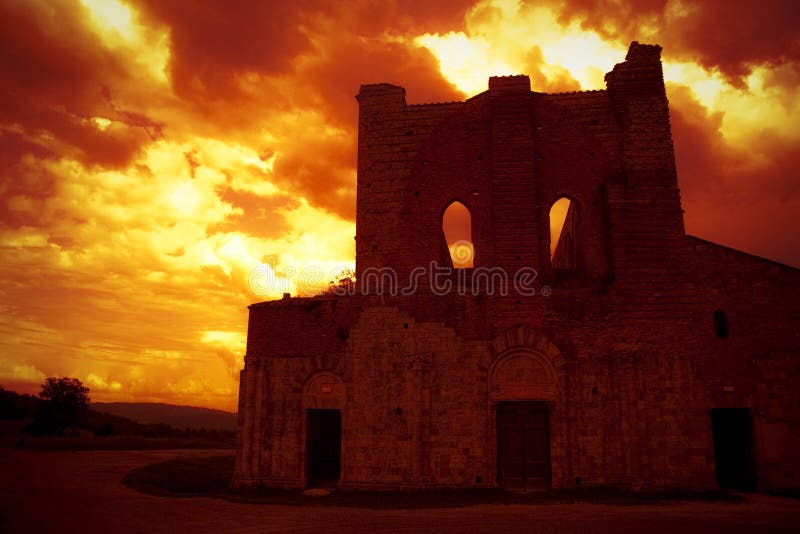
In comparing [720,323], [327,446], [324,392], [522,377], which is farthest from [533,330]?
[327,446]

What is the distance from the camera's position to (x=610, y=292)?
15.9 m

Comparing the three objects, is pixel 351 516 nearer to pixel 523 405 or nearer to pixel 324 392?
pixel 324 392

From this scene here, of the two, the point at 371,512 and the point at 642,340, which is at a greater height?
the point at 642,340

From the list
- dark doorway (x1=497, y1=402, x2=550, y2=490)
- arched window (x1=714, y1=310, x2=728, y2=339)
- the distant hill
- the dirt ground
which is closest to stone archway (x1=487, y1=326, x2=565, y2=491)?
dark doorway (x1=497, y1=402, x2=550, y2=490)

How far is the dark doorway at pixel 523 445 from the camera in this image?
50.7ft

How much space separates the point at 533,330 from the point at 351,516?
728 cm

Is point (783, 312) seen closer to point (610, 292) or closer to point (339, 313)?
point (610, 292)

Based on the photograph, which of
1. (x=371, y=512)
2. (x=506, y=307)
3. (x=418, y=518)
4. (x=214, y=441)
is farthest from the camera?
(x=214, y=441)

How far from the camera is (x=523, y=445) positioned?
15719mm

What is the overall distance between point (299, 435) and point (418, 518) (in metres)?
5.76

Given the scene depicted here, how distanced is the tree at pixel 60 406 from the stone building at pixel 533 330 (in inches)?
1109

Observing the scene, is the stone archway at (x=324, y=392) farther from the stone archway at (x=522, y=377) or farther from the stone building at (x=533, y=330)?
the stone archway at (x=522, y=377)

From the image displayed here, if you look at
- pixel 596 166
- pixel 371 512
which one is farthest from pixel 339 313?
pixel 596 166

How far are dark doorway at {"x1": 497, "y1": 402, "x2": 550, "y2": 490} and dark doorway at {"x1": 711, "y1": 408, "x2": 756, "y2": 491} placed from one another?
5129mm
